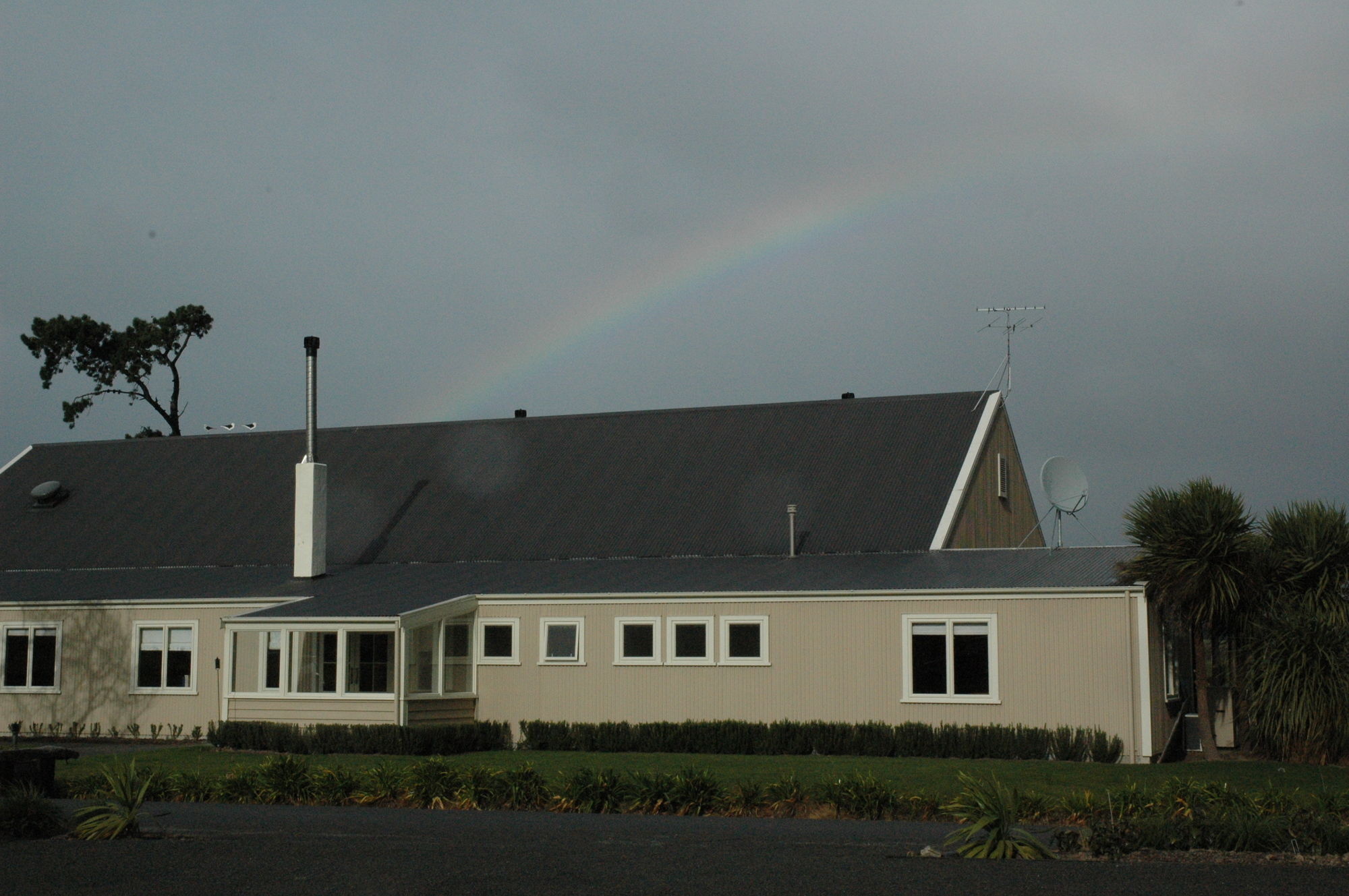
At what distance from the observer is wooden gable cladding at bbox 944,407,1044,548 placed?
32.5m

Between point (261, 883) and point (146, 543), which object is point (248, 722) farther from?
point (261, 883)

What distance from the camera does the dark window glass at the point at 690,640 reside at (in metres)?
27.5

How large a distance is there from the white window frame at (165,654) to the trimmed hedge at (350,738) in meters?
3.34

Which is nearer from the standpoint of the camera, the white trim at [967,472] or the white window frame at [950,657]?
the white window frame at [950,657]

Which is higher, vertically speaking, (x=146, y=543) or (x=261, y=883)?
(x=146, y=543)

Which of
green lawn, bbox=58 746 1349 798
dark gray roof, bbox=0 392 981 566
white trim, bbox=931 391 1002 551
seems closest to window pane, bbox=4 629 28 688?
dark gray roof, bbox=0 392 981 566

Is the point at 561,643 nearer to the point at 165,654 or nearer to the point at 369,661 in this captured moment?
the point at 369,661

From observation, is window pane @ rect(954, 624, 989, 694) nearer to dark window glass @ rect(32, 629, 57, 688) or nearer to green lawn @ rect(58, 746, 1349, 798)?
green lawn @ rect(58, 746, 1349, 798)

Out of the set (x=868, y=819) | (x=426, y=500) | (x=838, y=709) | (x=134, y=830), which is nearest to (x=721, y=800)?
(x=868, y=819)

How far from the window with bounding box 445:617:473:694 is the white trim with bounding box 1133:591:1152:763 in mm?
12026

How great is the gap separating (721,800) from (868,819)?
1.66 m

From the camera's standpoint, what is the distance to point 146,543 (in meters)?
37.3

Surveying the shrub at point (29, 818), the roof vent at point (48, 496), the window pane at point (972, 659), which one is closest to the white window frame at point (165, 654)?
the roof vent at point (48, 496)

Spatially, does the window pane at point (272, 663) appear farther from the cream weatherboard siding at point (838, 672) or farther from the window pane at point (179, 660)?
the cream weatherboard siding at point (838, 672)
